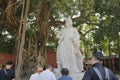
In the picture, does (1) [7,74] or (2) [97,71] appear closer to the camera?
(2) [97,71]

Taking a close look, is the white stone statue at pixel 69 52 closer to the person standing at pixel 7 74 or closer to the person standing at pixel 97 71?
the person standing at pixel 7 74

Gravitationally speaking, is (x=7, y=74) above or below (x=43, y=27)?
below

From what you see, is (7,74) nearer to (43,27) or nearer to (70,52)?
(70,52)

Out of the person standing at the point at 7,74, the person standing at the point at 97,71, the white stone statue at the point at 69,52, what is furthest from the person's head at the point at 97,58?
the white stone statue at the point at 69,52

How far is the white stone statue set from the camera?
355 inches

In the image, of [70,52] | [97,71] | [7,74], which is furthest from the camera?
[70,52]

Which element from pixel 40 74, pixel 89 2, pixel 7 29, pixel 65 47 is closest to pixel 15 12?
pixel 7 29

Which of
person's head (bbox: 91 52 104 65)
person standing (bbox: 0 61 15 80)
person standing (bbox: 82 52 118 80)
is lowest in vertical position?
person standing (bbox: 0 61 15 80)

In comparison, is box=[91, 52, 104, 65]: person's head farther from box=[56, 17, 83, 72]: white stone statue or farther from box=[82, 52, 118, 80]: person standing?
box=[56, 17, 83, 72]: white stone statue

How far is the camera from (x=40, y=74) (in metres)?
6.22

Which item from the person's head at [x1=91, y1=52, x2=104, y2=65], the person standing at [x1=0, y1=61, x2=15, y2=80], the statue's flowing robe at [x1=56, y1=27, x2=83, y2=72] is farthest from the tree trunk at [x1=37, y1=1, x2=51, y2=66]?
the person's head at [x1=91, y1=52, x2=104, y2=65]

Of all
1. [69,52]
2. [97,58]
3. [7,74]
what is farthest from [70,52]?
[97,58]

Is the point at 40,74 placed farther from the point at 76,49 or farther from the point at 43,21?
the point at 43,21

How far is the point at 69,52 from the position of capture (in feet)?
29.8
